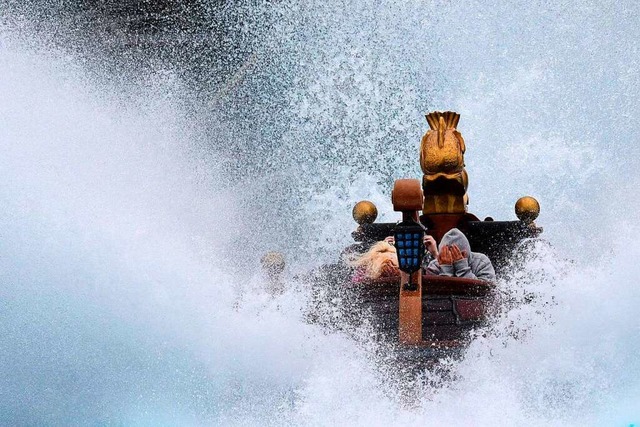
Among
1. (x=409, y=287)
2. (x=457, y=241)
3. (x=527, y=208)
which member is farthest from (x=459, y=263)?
(x=527, y=208)

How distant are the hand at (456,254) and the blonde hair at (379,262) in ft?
1.32

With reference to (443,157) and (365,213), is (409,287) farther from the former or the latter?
(365,213)

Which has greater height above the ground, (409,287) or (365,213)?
(365,213)

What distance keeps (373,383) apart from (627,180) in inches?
320

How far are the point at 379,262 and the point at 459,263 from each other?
60cm

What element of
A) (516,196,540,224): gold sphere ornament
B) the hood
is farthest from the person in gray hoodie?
(516,196,540,224): gold sphere ornament

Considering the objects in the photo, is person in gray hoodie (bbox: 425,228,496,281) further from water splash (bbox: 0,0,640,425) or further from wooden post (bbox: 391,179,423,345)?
wooden post (bbox: 391,179,423,345)

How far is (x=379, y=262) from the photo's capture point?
646 centimetres

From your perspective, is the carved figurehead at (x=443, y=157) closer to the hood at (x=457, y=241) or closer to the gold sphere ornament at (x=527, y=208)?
the gold sphere ornament at (x=527, y=208)

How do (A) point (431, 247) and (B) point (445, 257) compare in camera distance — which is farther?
(A) point (431, 247)

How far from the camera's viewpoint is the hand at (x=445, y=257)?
6.71m

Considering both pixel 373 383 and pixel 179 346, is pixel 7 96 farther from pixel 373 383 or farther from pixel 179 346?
pixel 373 383

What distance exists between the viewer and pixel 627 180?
13.1 meters

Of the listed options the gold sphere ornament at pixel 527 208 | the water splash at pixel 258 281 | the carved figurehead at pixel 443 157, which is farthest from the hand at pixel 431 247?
the gold sphere ornament at pixel 527 208
